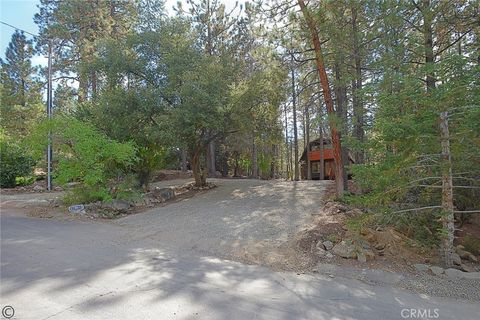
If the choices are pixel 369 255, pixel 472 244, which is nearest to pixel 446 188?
pixel 369 255

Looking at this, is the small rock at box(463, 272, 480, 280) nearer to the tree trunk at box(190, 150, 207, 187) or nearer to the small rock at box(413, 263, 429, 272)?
the small rock at box(413, 263, 429, 272)

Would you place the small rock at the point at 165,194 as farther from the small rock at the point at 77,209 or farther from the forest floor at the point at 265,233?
the small rock at the point at 77,209

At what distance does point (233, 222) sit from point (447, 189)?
475 centimetres

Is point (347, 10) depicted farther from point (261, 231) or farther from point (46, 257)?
point (46, 257)

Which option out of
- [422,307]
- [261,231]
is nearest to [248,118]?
[261,231]

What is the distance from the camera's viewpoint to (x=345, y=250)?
5.58 meters

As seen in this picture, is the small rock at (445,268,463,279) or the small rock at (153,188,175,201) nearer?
the small rock at (445,268,463,279)

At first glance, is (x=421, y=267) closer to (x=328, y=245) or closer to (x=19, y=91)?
(x=328, y=245)

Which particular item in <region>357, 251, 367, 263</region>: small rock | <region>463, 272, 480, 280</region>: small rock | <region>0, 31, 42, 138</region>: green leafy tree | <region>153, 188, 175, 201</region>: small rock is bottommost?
<region>463, 272, 480, 280</region>: small rock

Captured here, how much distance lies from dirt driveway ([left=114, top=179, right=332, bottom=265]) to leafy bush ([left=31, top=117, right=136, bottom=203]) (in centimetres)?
176

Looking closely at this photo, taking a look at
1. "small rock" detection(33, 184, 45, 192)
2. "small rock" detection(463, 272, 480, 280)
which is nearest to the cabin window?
"small rock" detection(33, 184, 45, 192)

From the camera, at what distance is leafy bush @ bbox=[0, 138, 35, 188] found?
1641 centimetres

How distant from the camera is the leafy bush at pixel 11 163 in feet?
53.8

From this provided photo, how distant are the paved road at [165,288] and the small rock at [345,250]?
944 mm
